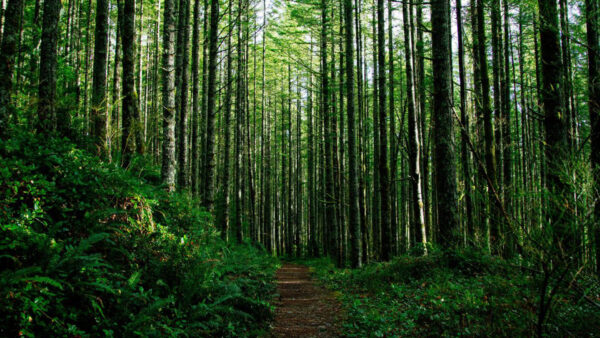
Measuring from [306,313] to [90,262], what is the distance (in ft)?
14.0

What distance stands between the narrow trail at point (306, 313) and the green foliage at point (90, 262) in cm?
49

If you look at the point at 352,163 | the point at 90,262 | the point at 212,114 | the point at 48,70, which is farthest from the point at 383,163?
the point at 90,262

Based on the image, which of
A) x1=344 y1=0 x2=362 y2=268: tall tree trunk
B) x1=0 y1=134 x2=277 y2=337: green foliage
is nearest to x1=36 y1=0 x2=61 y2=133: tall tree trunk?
x1=0 y1=134 x2=277 y2=337: green foliage

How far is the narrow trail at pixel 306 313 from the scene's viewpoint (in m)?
5.24

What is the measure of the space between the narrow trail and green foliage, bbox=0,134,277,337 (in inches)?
19.5

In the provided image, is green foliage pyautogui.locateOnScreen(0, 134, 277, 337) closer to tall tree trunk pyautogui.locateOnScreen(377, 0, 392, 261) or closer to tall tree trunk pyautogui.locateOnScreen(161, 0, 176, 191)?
tall tree trunk pyautogui.locateOnScreen(161, 0, 176, 191)

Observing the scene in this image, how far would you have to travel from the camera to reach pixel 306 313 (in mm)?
6617

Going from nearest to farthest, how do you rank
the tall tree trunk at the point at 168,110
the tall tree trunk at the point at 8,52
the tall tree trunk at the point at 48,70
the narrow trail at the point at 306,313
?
the tall tree trunk at the point at 8,52
the narrow trail at the point at 306,313
the tall tree trunk at the point at 48,70
the tall tree trunk at the point at 168,110

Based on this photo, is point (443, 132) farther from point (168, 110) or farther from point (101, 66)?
point (101, 66)

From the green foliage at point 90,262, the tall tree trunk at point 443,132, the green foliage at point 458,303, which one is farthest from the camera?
the tall tree trunk at point 443,132

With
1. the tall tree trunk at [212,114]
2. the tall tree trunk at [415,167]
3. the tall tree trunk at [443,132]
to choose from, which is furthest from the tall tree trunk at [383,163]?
the tall tree trunk at [212,114]

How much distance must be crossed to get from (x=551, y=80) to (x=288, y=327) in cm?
649

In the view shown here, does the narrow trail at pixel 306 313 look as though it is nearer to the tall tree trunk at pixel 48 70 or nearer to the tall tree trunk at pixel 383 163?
the tall tree trunk at pixel 383 163

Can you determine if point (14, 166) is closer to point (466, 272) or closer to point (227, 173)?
point (466, 272)
